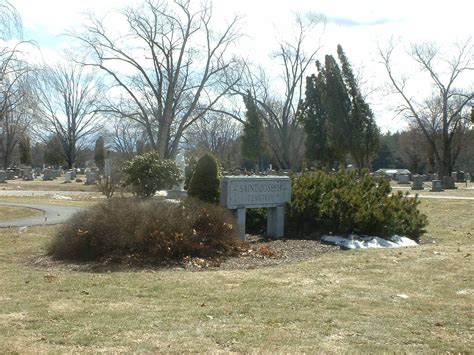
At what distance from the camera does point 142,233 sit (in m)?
9.86

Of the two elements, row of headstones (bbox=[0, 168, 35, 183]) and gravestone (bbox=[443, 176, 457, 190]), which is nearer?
gravestone (bbox=[443, 176, 457, 190])

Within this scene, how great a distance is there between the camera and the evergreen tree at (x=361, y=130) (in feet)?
167

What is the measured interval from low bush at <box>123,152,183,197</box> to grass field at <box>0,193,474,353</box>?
1247cm

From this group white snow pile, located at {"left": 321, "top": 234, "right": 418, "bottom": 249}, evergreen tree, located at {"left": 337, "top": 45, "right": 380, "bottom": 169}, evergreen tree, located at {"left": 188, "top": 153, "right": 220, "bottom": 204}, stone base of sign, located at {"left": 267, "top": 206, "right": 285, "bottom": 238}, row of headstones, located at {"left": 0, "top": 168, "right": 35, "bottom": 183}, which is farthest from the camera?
row of headstones, located at {"left": 0, "top": 168, "right": 35, "bottom": 183}

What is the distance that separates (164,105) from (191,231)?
4445 cm

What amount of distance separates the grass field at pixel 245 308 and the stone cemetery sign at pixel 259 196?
2.47 meters

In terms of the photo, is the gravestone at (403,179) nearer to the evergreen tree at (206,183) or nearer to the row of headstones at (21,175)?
the row of headstones at (21,175)

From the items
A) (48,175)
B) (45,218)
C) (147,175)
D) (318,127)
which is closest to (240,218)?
(45,218)

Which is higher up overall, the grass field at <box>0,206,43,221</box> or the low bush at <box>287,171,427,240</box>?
the low bush at <box>287,171,427,240</box>

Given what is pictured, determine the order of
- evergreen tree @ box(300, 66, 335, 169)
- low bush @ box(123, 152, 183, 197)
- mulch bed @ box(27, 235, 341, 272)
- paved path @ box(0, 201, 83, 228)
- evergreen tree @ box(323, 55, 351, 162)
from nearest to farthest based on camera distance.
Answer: mulch bed @ box(27, 235, 341, 272)
paved path @ box(0, 201, 83, 228)
low bush @ box(123, 152, 183, 197)
evergreen tree @ box(323, 55, 351, 162)
evergreen tree @ box(300, 66, 335, 169)

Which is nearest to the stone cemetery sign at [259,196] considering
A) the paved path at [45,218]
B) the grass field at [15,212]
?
the paved path at [45,218]

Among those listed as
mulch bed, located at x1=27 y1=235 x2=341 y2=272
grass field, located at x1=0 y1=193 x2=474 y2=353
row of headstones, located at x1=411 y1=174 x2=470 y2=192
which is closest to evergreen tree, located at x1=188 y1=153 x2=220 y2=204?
mulch bed, located at x1=27 y1=235 x2=341 y2=272

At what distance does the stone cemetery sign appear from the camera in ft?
40.2

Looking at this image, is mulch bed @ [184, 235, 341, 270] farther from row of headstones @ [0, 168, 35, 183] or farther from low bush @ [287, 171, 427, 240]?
row of headstones @ [0, 168, 35, 183]
